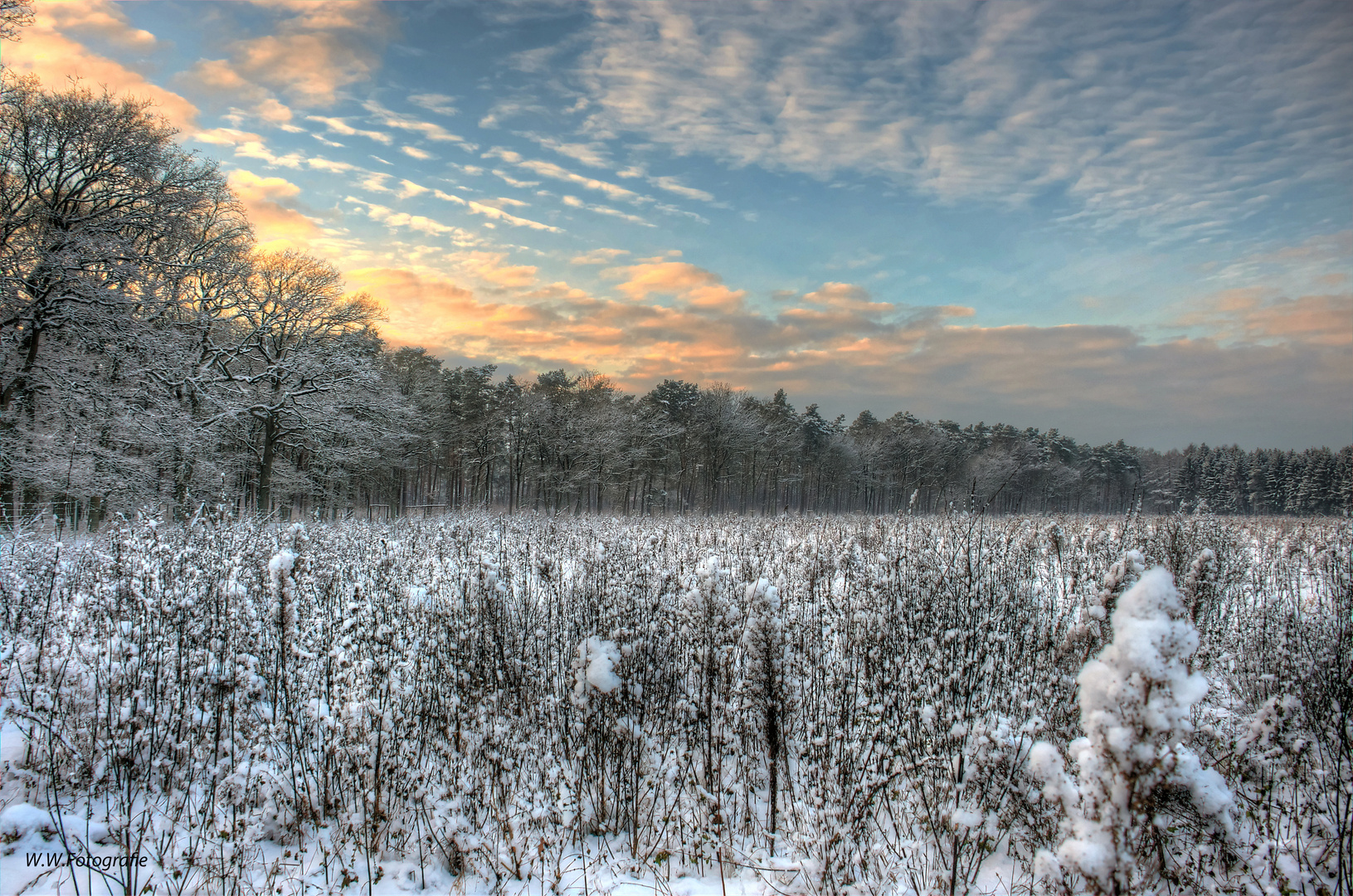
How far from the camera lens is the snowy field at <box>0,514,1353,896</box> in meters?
2.63

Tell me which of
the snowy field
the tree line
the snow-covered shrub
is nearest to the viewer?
the snow-covered shrub

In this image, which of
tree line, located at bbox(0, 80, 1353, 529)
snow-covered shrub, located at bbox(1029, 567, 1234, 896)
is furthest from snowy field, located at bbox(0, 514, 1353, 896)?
tree line, located at bbox(0, 80, 1353, 529)

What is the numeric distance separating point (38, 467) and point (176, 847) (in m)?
13.5

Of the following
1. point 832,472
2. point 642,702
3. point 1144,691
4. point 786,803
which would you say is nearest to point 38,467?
point 642,702

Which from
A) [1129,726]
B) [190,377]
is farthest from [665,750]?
[190,377]

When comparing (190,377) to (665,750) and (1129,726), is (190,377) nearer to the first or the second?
(665,750)

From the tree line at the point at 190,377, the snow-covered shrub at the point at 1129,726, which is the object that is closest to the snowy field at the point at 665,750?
the snow-covered shrub at the point at 1129,726

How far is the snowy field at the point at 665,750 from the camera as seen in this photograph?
263 cm

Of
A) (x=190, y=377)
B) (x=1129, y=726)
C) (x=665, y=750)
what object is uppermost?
(x=190, y=377)

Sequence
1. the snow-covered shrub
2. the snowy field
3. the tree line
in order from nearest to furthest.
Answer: the snow-covered shrub → the snowy field → the tree line

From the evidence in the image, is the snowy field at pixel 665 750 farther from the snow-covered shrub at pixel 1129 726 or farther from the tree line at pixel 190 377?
the tree line at pixel 190 377

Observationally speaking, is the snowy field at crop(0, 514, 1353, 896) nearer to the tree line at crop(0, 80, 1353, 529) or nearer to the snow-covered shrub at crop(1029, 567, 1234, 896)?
the snow-covered shrub at crop(1029, 567, 1234, 896)

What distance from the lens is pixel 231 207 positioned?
19.8 m

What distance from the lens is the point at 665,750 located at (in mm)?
4191
